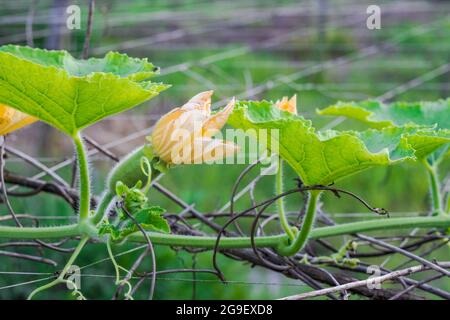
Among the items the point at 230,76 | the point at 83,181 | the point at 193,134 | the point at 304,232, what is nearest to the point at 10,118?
the point at 83,181

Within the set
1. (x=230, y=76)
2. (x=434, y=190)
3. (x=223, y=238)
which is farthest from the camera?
(x=230, y=76)

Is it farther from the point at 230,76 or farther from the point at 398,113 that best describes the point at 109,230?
the point at 230,76

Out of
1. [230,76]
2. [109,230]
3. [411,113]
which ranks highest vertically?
[230,76]

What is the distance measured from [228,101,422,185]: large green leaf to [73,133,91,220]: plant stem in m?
0.15

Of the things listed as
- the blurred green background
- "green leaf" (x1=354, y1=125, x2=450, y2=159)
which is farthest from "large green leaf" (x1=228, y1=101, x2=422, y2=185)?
the blurred green background

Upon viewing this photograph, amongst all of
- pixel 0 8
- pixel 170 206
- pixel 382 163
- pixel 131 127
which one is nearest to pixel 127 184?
pixel 382 163

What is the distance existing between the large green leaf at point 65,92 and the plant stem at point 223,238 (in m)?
0.10

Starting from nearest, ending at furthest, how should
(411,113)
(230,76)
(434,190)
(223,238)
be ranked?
(223,238) < (434,190) < (411,113) < (230,76)

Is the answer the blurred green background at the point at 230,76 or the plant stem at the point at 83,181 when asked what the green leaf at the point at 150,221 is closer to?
the plant stem at the point at 83,181

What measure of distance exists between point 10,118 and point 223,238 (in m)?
0.24

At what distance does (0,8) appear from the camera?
2.96m

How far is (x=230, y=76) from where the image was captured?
2.82 meters
